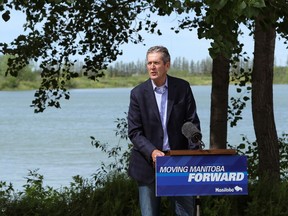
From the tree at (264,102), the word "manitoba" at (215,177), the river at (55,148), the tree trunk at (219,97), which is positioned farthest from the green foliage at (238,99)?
the word "manitoba" at (215,177)

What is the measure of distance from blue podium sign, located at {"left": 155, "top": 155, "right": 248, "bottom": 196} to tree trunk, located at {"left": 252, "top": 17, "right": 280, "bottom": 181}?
5647mm

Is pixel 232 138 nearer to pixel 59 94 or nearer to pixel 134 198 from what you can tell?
pixel 59 94

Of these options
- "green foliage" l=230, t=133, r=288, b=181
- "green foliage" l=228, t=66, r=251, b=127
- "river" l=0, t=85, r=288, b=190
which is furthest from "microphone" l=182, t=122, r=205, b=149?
"river" l=0, t=85, r=288, b=190

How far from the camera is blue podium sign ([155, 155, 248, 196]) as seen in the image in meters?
6.25

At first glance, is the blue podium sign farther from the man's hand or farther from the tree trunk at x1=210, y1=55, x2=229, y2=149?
the tree trunk at x1=210, y1=55, x2=229, y2=149

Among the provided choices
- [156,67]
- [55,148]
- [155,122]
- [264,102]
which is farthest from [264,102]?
[55,148]

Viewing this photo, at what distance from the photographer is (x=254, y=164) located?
13.4 metres

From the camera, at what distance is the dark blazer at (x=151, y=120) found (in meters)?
6.81

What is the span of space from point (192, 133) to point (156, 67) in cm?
61

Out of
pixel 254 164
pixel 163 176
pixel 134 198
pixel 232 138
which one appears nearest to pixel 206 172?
pixel 163 176

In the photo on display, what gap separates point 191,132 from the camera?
6.42m

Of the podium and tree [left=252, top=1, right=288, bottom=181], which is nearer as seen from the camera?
the podium

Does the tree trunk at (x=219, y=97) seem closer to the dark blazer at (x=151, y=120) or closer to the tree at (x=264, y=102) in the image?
the tree at (x=264, y=102)

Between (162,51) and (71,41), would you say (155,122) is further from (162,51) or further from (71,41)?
(71,41)
